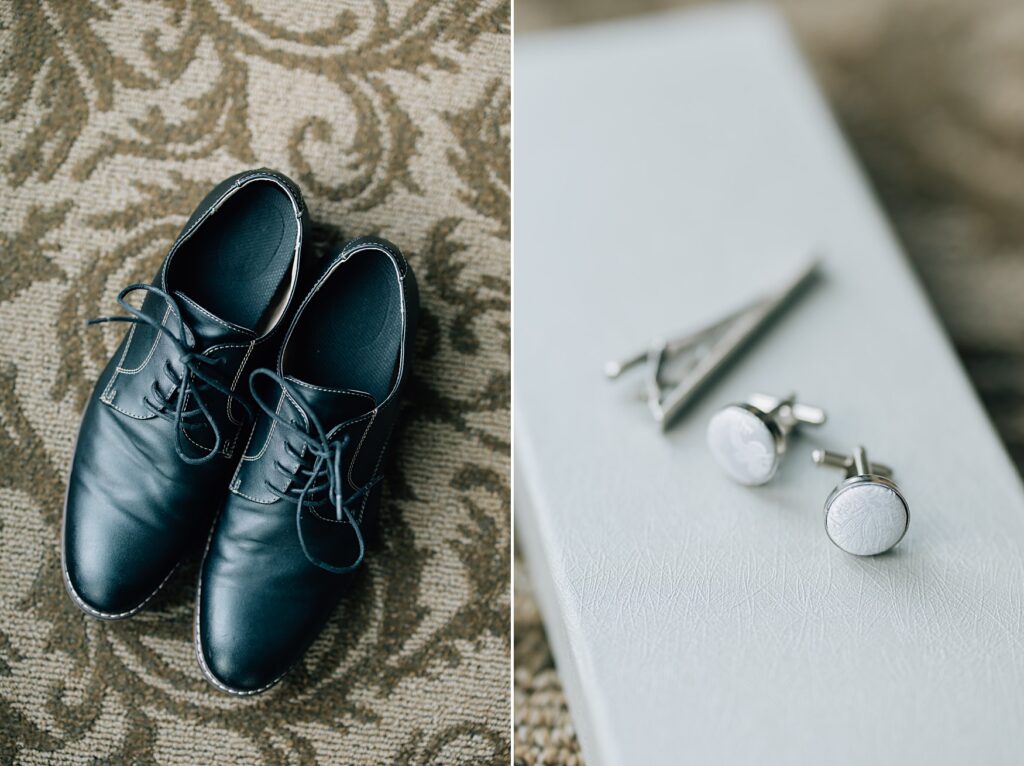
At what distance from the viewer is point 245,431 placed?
0.70 m

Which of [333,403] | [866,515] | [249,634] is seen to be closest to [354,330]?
→ [333,403]

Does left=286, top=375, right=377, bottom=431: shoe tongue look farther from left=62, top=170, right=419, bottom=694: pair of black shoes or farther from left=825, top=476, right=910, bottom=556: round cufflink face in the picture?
left=825, top=476, right=910, bottom=556: round cufflink face

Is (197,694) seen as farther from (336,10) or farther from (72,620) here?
(336,10)

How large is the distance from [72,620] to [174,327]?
269 millimetres

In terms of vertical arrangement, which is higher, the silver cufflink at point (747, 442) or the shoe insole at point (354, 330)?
the silver cufflink at point (747, 442)

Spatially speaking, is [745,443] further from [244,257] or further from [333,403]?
[244,257]

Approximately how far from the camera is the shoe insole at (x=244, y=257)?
70 centimetres

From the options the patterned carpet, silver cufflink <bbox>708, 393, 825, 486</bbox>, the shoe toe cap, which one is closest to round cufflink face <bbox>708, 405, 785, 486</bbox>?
silver cufflink <bbox>708, 393, 825, 486</bbox>

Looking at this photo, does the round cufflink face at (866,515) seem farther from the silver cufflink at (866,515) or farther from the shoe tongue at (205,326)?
the shoe tongue at (205,326)

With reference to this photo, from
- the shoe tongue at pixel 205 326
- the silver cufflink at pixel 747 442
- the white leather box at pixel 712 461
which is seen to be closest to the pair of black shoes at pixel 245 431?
the shoe tongue at pixel 205 326

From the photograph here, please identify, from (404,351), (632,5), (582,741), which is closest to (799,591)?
(582,741)

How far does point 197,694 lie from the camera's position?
0.71 m

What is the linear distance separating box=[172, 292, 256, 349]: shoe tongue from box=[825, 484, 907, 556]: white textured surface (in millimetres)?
463

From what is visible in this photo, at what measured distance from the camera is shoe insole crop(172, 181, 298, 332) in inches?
27.7
